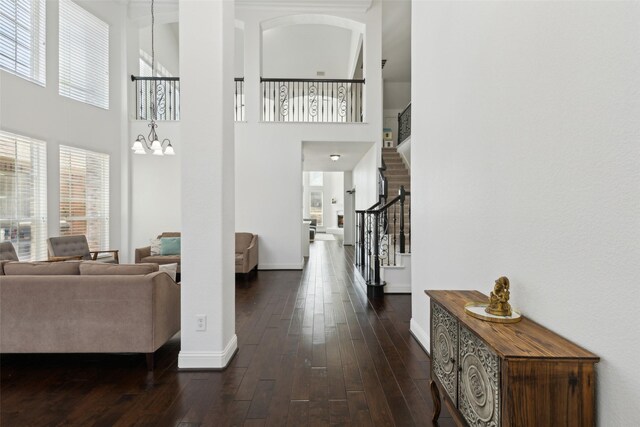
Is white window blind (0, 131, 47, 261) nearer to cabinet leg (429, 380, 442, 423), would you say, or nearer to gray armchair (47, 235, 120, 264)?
gray armchair (47, 235, 120, 264)

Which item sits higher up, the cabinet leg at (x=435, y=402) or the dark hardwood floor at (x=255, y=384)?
the cabinet leg at (x=435, y=402)

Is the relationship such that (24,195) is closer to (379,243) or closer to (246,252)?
(246,252)

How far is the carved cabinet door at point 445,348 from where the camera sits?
1583 mm

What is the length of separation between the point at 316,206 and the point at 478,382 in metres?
16.6

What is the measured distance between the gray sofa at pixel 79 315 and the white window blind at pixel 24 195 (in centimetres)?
281

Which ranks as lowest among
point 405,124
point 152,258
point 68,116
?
point 152,258

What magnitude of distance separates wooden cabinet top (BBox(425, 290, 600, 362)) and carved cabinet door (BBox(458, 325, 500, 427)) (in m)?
0.05

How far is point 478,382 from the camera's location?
1.32m

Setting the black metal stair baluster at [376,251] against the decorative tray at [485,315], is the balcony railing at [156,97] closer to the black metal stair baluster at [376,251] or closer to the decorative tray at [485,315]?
the black metal stair baluster at [376,251]

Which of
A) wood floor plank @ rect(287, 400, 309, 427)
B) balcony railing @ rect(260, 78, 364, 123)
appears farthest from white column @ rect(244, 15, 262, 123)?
wood floor plank @ rect(287, 400, 309, 427)

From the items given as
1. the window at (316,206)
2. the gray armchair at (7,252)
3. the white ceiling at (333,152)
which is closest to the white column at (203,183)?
the gray armchair at (7,252)

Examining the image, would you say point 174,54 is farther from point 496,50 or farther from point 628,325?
point 628,325

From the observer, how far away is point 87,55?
5676 mm

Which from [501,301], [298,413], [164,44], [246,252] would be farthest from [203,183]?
[164,44]
